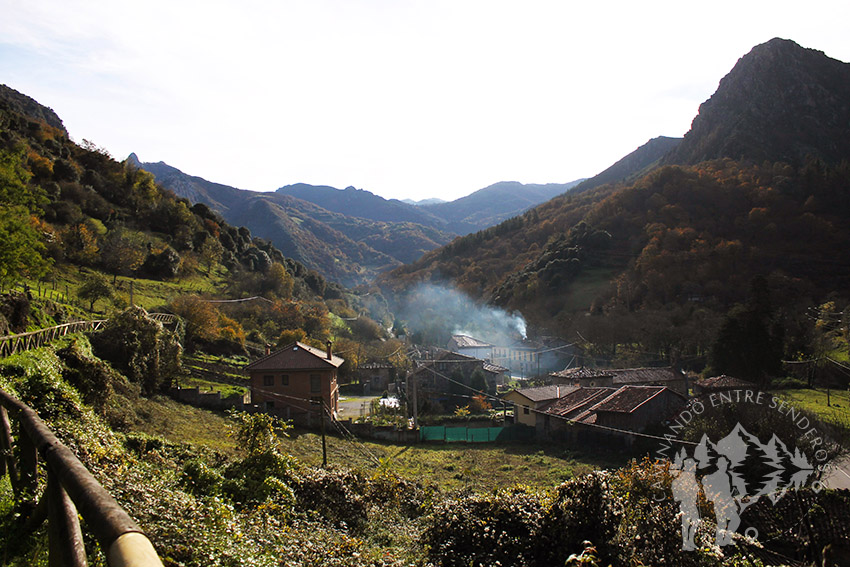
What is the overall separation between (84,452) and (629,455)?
2803 centimetres

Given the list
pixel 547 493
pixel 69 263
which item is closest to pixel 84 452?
pixel 547 493

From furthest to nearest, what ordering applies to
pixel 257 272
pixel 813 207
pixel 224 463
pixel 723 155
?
1. pixel 723 155
2. pixel 813 207
3. pixel 257 272
4. pixel 224 463

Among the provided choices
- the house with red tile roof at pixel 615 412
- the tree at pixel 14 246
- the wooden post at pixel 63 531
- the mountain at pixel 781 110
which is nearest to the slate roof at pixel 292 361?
the tree at pixel 14 246

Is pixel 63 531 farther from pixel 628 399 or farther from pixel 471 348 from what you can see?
pixel 471 348

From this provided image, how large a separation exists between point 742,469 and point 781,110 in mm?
150715

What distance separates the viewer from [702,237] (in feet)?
301

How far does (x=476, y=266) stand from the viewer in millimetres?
131750

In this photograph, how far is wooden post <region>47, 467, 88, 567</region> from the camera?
1.70m

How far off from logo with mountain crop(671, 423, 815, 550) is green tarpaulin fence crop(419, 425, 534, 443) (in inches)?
649

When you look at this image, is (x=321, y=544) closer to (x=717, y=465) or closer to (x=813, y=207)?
(x=717, y=465)

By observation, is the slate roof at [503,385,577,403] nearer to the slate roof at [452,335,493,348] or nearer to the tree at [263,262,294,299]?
the slate roof at [452,335,493,348]

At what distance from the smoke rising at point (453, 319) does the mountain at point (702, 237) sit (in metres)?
3.63

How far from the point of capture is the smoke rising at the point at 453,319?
92.8m

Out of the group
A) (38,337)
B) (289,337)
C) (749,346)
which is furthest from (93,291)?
(749,346)
